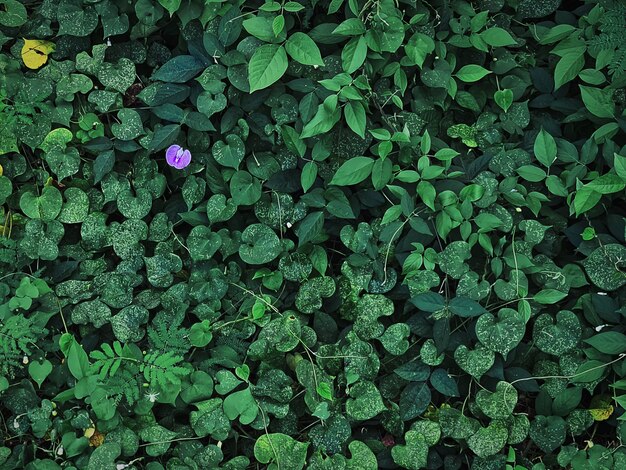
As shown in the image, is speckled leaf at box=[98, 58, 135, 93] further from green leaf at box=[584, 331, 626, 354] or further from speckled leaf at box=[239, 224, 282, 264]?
green leaf at box=[584, 331, 626, 354]

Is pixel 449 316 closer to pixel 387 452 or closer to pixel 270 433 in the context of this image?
pixel 387 452

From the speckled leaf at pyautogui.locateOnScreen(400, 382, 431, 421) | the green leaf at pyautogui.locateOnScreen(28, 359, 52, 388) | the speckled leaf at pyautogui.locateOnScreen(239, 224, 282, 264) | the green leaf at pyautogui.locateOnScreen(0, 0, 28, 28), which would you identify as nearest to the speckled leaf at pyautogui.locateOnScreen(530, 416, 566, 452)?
the speckled leaf at pyautogui.locateOnScreen(400, 382, 431, 421)

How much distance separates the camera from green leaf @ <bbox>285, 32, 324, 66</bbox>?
7.79 feet

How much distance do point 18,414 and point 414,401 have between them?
131 cm

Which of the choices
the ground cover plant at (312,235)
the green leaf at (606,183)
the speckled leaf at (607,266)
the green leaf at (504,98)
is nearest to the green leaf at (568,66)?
the ground cover plant at (312,235)

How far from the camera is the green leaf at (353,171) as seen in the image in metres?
2.46

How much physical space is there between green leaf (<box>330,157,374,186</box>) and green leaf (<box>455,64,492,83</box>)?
1.46ft

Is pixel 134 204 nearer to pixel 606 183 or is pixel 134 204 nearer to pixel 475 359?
pixel 475 359

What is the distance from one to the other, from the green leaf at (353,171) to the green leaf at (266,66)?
36 centimetres

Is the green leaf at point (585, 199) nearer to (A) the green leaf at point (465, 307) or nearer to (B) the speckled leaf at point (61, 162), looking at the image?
(A) the green leaf at point (465, 307)

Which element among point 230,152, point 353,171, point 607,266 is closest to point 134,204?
point 230,152

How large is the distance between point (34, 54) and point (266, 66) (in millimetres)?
875

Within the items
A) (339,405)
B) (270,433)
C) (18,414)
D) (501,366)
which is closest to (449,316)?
(501,366)

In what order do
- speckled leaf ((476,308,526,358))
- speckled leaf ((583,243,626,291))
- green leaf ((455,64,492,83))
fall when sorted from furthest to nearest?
green leaf ((455,64,492,83)), speckled leaf ((583,243,626,291)), speckled leaf ((476,308,526,358))
